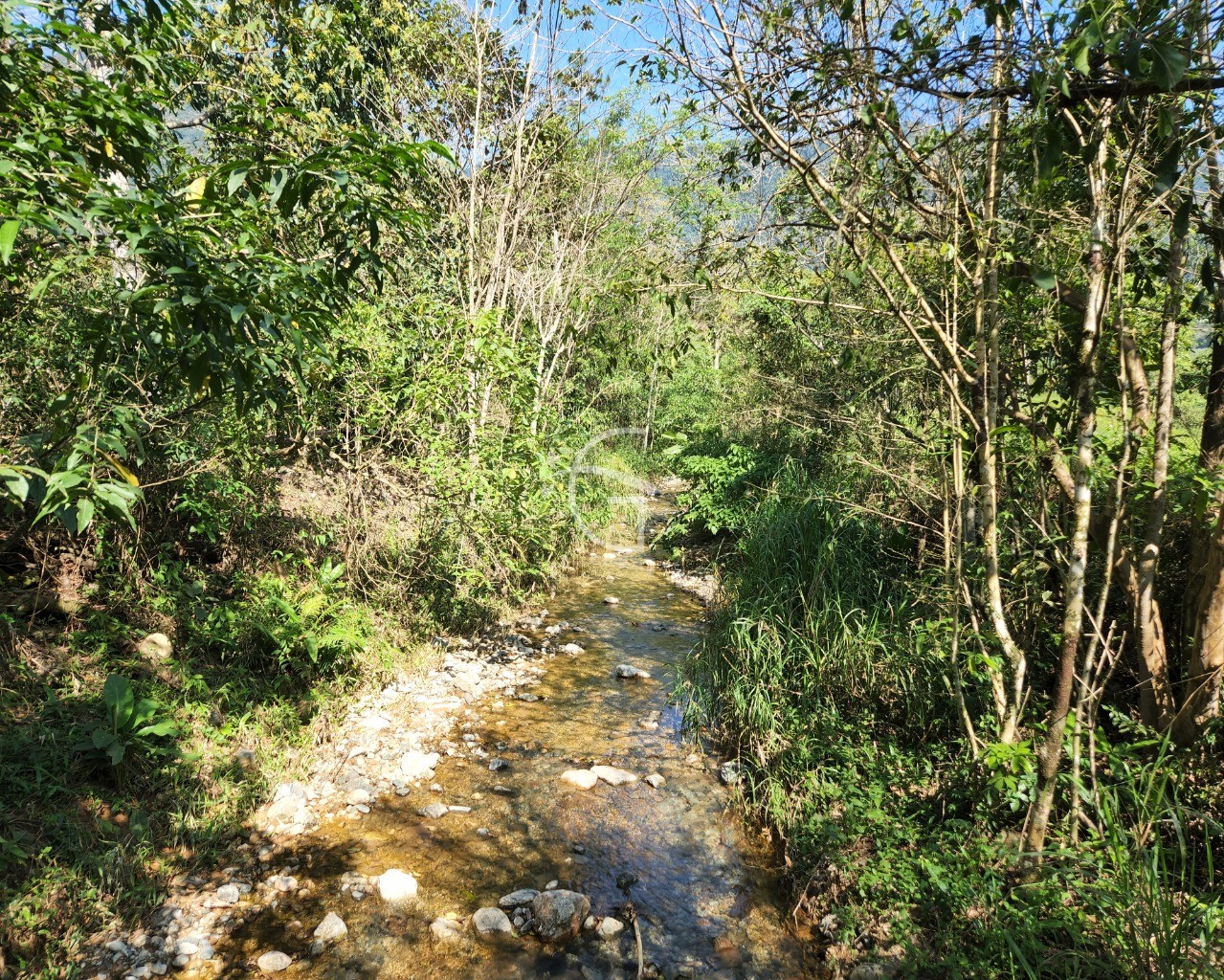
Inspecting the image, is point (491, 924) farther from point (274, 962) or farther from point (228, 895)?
point (228, 895)

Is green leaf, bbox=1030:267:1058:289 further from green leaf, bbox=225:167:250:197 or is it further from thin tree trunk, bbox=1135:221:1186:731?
green leaf, bbox=225:167:250:197

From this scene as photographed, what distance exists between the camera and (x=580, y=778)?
207 inches

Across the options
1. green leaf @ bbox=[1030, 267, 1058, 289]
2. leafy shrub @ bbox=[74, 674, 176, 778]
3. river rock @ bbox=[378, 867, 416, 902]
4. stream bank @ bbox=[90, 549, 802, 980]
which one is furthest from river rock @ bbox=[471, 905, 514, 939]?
green leaf @ bbox=[1030, 267, 1058, 289]

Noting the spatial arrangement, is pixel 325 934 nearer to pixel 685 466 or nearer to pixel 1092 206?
pixel 1092 206

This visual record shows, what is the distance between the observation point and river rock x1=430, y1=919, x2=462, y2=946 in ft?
11.8

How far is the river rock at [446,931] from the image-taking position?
11.8 feet

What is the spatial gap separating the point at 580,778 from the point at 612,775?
0.86ft

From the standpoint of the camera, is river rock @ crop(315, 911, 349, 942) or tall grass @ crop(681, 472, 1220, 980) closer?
tall grass @ crop(681, 472, 1220, 980)

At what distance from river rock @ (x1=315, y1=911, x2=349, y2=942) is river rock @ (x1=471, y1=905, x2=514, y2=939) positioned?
2.19 feet

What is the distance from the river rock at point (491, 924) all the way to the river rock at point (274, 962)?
92 cm

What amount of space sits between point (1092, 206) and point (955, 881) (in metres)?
3.18

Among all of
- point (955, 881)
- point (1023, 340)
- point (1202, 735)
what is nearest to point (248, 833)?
point (955, 881)

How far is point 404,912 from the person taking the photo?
3779 mm

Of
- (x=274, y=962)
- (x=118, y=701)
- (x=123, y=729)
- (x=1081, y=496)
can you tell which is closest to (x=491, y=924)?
(x=274, y=962)
